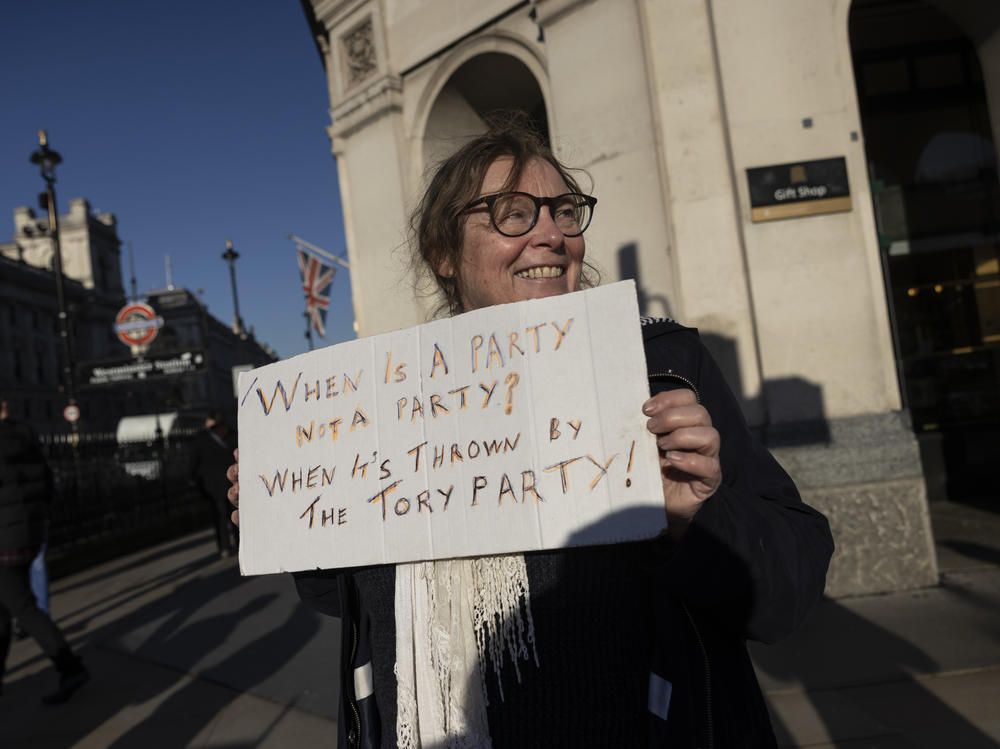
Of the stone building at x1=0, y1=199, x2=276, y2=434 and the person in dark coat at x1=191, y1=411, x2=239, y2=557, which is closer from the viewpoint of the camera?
the person in dark coat at x1=191, y1=411, x2=239, y2=557

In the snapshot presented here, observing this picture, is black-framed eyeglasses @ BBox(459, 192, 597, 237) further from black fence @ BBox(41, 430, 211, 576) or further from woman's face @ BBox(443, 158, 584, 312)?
black fence @ BBox(41, 430, 211, 576)

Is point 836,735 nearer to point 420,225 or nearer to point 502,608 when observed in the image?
point 502,608

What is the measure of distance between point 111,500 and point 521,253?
11969 mm

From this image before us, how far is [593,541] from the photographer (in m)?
1.08

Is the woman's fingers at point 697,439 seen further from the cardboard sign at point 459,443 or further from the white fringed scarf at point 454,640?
the white fringed scarf at point 454,640

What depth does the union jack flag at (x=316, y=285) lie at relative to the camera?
45.3 feet

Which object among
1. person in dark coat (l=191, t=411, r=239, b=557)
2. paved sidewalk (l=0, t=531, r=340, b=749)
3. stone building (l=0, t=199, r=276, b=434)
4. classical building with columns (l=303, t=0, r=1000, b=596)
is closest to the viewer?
paved sidewalk (l=0, t=531, r=340, b=749)

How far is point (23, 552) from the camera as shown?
4.61 meters

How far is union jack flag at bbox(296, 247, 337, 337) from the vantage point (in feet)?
45.3

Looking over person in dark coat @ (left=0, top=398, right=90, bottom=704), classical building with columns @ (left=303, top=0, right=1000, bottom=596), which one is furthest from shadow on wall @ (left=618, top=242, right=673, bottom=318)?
person in dark coat @ (left=0, top=398, right=90, bottom=704)

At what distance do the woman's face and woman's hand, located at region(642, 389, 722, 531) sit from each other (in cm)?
54

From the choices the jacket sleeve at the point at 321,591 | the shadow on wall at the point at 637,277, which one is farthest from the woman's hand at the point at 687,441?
the shadow on wall at the point at 637,277

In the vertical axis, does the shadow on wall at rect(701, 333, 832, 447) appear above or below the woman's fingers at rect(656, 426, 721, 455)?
below

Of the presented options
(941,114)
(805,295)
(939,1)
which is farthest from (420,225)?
(941,114)
